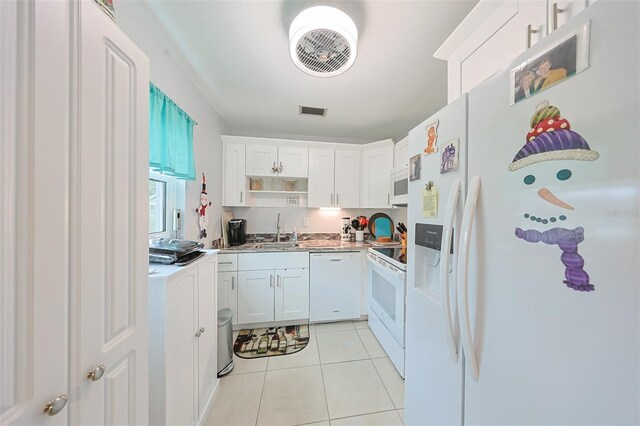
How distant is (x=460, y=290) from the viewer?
70cm

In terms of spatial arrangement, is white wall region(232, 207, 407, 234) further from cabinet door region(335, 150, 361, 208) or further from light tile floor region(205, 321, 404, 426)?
light tile floor region(205, 321, 404, 426)

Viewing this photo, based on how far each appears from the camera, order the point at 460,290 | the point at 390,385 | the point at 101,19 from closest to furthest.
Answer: the point at 101,19
the point at 460,290
the point at 390,385

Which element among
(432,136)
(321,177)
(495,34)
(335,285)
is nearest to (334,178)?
(321,177)

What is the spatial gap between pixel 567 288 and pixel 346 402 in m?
1.66

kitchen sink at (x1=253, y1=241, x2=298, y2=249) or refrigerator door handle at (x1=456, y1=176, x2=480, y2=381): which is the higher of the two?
refrigerator door handle at (x1=456, y1=176, x2=480, y2=381)

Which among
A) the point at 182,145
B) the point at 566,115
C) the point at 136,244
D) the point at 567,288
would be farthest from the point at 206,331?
the point at 566,115

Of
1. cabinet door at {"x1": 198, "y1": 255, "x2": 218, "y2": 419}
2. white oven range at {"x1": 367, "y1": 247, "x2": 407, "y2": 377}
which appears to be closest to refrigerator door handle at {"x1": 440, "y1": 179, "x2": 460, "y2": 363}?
white oven range at {"x1": 367, "y1": 247, "x2": 407, "y2": 377}

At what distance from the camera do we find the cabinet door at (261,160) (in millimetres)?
2766

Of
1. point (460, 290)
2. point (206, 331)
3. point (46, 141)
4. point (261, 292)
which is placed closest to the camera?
point (46, 141)

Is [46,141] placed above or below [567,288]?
above

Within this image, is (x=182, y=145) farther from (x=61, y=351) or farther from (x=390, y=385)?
(x=390, y=385)

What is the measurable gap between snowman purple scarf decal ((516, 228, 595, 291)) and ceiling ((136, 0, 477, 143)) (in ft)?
4.62

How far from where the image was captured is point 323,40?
1290 mm

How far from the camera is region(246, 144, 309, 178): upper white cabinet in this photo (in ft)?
9.09
